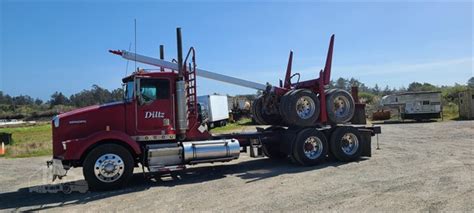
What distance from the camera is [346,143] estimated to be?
13844mm

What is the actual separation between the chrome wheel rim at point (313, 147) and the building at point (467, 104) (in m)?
32.8

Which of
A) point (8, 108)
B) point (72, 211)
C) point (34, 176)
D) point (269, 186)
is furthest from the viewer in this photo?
point (8, 108)

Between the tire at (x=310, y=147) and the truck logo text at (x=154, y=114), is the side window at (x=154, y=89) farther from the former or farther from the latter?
the tire at (x=310, y=147)

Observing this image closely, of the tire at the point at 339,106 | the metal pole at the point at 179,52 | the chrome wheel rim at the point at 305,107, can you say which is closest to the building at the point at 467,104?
the tire at the point at 339,106

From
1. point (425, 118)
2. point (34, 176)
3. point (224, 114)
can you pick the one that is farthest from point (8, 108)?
point (34, 176)

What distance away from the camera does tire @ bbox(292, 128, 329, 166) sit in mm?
12656

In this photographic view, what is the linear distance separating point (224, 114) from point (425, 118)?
19.5 m

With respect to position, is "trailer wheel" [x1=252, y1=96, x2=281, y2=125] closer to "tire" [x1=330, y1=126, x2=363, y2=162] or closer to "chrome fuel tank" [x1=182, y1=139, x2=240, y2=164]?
"tire" [x1=330, y1=126, x2=363, y2=162]

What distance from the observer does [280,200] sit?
8133mm

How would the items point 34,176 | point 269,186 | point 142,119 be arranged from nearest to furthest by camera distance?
point 269,186 < point 142,119 < point 34,176

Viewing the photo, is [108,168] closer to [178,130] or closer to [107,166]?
[107,166]

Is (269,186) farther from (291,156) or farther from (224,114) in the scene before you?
(224,114)

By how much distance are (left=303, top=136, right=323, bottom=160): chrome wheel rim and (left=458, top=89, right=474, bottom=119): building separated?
32805 millimetres

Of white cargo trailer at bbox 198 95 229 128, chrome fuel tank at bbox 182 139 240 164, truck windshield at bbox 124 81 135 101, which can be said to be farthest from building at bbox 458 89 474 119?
truck windshield at bbox 124 81 135 101
